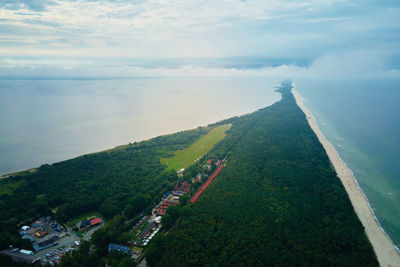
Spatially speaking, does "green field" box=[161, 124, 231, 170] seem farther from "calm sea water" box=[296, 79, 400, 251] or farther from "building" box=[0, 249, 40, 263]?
"calm sea water" box=[296, 79, 400, 251]

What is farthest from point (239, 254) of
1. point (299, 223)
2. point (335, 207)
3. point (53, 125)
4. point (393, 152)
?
point (53, 125)

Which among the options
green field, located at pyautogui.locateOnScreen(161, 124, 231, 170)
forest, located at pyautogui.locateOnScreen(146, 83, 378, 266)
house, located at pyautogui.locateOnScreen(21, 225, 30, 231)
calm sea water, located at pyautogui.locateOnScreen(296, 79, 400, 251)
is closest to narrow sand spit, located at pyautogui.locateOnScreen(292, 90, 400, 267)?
→ calm sea water, located at pyautogui.locateOnScreen(296, 79, 400, 251)

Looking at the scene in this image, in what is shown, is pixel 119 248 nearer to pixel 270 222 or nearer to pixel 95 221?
pixel 95 221

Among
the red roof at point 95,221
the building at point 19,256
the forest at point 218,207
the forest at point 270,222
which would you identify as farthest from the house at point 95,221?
the forest at point 270,222

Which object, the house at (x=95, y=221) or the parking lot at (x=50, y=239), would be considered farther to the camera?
the house at (x=95, y=221)

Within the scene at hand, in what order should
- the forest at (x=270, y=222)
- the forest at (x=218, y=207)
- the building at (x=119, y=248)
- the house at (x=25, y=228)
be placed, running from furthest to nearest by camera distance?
1. the house at (x=25, y=228)
2. the building at (x=119, y=248)
3. the forest at (x=218, y=207)
4. the forest at (x=270, y=222)

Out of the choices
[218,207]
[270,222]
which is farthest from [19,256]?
[270,222]

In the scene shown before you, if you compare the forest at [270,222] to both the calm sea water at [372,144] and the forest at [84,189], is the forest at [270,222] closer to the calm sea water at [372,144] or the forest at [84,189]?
the calm sea water at [372,144]

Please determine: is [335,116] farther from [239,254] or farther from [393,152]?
[239,254]
